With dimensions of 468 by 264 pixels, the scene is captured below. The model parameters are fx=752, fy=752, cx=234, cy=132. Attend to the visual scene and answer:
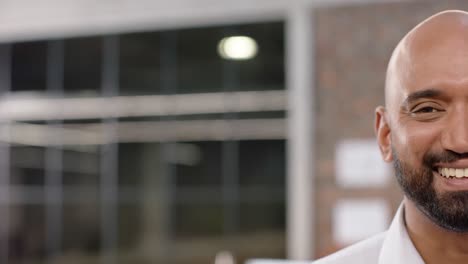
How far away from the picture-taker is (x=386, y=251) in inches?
56.0

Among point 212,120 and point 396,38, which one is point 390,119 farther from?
point 212,120

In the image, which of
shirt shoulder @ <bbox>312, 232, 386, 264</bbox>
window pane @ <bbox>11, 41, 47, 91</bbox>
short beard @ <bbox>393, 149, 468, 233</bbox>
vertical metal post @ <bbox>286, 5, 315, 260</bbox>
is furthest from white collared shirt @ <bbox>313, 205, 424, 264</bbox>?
window pane @ <bbox>11, 41, 47, 91</bbox>

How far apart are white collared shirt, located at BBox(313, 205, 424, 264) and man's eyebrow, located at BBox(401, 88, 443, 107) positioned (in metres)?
0.25

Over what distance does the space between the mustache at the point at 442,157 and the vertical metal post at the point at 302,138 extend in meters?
6.76

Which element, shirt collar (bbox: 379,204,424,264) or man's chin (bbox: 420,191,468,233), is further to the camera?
shirt collar (bbox: 379,204,424,264)

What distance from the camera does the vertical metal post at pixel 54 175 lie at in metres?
10.3

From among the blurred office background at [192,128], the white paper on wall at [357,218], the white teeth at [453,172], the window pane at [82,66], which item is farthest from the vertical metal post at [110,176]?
the white teeth at [453,172]

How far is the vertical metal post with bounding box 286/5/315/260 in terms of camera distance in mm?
8023

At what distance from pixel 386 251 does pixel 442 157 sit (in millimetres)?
254

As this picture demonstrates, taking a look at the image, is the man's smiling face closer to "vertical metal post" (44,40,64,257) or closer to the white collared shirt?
the white collared shirt

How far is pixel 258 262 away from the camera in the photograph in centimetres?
174

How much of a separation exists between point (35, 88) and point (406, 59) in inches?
379

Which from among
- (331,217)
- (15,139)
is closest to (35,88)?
(15,139)

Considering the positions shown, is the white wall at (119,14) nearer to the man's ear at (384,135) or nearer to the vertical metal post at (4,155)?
the vertical metal post at (4,155)
